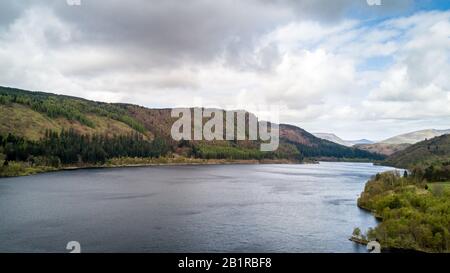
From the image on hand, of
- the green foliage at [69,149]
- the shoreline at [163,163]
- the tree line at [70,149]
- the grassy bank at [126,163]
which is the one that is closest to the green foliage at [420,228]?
the shoreline at [163,163]

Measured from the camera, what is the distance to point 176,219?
3969 cm

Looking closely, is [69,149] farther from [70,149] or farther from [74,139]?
[74,139]

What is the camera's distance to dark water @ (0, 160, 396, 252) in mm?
29516

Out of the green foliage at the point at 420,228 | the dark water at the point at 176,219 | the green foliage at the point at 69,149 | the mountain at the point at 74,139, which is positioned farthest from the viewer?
the mountain at the point at 74,139

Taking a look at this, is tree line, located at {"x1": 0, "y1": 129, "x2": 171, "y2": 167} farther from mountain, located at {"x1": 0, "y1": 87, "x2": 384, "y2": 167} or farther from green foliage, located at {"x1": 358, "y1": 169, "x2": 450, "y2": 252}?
green foliage, located at {"x1": 358, "y1": 169, "x2": 450, "y2": 252}

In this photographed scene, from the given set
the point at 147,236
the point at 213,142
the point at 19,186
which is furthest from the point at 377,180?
the point at 213,142

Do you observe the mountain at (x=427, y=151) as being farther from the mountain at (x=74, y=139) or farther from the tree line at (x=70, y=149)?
the tree line at (x=70, y=149)

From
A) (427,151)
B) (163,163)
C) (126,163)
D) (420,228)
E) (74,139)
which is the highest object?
(74,139)

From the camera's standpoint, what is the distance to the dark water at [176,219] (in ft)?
96.8

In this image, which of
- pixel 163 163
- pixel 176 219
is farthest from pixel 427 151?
pixel 176 219

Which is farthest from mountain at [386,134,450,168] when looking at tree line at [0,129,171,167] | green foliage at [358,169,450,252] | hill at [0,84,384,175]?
green foliage at [358,169,450,252]

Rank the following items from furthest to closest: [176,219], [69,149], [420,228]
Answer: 1. [69,149]
2. [176,219]
3. [420,228]
